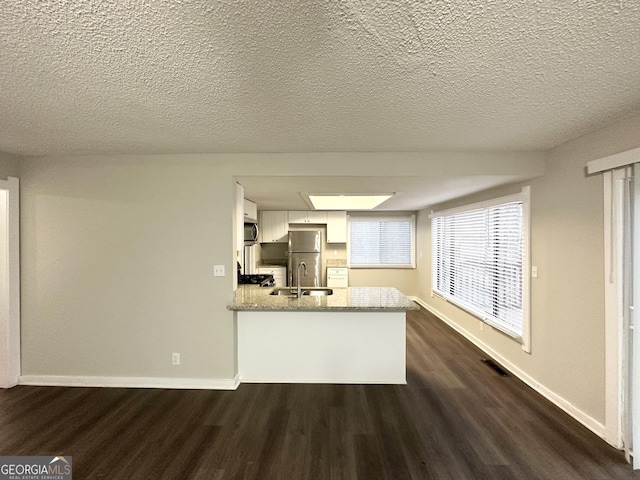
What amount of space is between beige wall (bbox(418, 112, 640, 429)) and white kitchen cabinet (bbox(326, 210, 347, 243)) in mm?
3622

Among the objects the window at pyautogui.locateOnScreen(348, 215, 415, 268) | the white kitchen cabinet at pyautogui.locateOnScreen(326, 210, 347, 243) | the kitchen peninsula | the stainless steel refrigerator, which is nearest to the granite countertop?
the kitchen peninsula

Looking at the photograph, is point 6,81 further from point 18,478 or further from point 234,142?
point 18,478

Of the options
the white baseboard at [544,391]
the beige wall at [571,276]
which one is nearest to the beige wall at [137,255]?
the beige wall at [571,276]

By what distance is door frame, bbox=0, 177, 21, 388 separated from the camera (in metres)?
2.99

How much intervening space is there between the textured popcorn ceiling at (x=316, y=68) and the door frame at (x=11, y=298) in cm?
90

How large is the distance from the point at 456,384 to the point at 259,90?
10.5ft

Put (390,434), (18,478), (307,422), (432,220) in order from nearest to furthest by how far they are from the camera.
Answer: (18,478), (390,434), (307,422), (432,220)

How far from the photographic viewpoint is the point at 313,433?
7.61 ft

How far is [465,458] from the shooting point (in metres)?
2.06

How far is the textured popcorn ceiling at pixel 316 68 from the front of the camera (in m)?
1.13

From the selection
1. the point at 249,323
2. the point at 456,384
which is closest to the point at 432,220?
the point at 456,384

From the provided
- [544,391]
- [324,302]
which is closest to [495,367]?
[544,391]

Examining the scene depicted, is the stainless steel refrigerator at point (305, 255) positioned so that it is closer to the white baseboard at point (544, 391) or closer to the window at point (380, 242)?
the window at point (380, 242)

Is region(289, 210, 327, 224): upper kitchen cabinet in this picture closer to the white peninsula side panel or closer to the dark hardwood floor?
the white peninsula side panel
